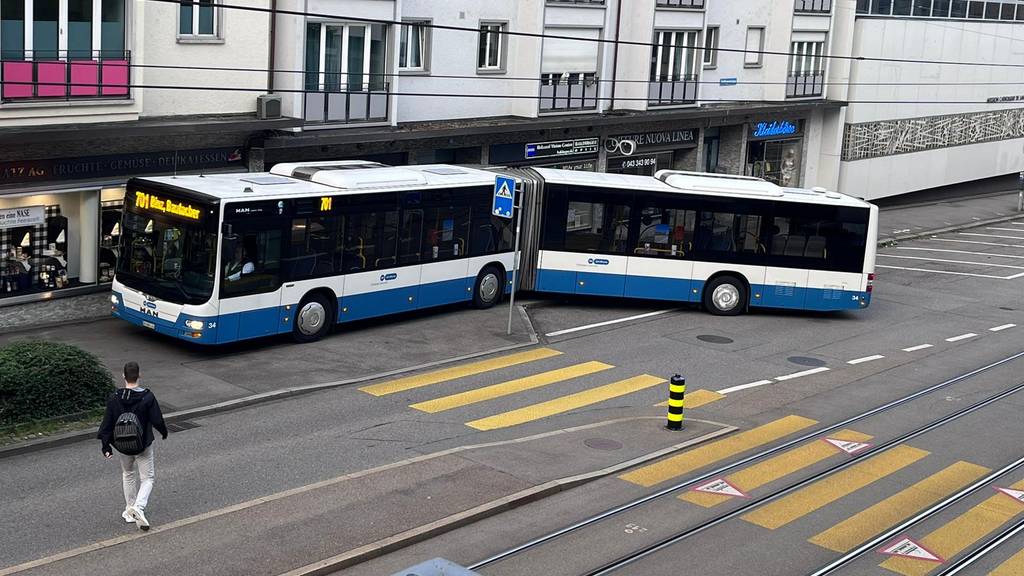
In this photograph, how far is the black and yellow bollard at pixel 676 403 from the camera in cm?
1733

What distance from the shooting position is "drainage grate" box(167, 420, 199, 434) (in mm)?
16562

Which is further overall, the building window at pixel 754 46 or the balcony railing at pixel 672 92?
the building window at pixel 754 46

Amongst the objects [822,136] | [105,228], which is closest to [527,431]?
[105,228]

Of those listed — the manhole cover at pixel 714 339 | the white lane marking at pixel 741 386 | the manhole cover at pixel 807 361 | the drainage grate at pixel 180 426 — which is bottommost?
the drainage grate at pixel 180 426

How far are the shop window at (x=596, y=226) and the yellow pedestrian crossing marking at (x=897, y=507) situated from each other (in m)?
10.7

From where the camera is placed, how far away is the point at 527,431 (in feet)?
57.4

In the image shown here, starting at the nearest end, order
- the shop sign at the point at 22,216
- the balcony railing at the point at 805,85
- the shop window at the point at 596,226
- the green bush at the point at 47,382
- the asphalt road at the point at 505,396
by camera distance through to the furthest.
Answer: the asphalt road at the point at 505,396 < the green bush at the point at 47,382 < the shop sign at the point at 22,216 < the shop window at the point at 596,226 < the balcony railing at the point at 805,85

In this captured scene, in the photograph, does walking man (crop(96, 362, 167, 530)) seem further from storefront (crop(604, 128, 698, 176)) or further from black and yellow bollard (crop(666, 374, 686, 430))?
storefront (crop(604, 128, 698, 176))

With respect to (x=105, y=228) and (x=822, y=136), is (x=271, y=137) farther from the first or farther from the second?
(x=822, y=136)

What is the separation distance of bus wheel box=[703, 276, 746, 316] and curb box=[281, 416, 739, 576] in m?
10.3

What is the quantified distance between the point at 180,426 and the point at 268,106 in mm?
9986

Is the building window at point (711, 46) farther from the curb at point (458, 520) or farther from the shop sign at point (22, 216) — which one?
the curb at point (458, 520)

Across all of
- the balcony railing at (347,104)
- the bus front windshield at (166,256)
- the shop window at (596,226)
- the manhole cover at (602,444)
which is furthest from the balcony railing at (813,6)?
the manhole cover at (602,444)

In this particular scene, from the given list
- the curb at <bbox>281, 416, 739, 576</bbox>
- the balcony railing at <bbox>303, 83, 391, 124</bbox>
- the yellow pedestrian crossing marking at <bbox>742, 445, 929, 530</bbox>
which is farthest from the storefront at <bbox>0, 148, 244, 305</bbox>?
the yellow pedestrian crossing marking at <bbox>742, 445, 929, 530</bbox>
